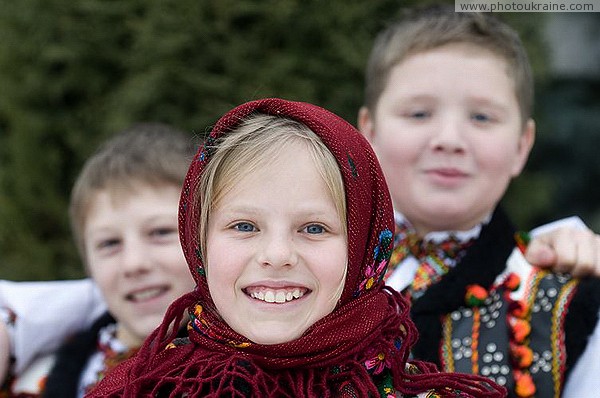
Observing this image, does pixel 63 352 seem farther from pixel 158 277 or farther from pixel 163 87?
pixel 163 87

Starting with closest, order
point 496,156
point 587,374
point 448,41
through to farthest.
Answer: point 587,374 < point 496,156 < point 448,41

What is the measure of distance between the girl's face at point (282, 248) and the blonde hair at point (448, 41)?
1057 millimetres

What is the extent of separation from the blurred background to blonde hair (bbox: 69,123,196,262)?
33.6 inches

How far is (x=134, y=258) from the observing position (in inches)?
101

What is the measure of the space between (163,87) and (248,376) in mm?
2298

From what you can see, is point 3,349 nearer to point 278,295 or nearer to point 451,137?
point 278,295

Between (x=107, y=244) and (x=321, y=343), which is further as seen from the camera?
(x=107, y=244)

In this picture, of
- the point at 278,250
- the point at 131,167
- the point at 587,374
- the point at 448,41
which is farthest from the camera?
the point at 131,167

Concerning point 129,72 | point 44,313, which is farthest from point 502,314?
point 129,72

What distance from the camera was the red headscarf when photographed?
1639 mm

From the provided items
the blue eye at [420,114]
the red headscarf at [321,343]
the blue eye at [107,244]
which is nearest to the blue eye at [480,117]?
the blue eye at [420,114]

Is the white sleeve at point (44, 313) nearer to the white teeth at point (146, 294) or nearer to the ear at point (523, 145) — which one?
the white teeth at point (146, 294)

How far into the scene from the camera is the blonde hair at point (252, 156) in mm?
1679

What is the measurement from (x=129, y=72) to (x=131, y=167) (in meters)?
1.22
